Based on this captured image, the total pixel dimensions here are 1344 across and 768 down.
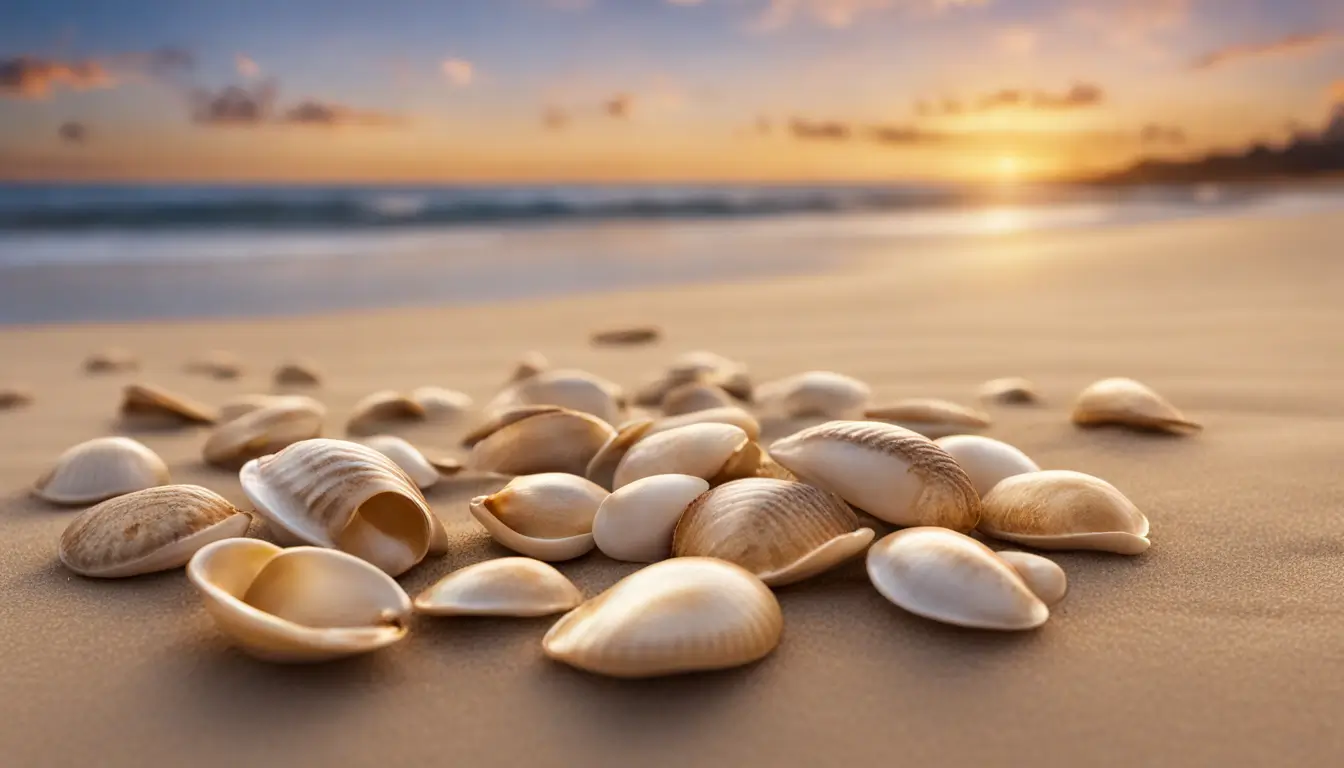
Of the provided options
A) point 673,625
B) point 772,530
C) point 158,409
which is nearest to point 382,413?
point 158,409

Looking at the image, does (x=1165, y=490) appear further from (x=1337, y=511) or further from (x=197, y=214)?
(x=197, y=214)

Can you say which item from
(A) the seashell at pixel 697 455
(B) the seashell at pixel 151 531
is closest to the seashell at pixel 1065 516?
(A) the seashell at pixel 697 455

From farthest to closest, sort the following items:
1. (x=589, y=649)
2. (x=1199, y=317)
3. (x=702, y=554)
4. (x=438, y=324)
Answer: (x=438, y=324) → (x=1199, y=317) → (x=702, y=554) → (x=589, y=649)

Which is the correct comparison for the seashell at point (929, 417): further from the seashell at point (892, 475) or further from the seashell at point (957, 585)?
the seashell at point (957, 585)

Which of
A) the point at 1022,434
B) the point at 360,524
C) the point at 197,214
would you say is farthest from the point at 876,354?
the point at 197,214

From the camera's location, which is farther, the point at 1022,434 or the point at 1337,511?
the point at 1022,434

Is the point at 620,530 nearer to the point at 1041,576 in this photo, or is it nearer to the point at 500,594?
the point at 500,594

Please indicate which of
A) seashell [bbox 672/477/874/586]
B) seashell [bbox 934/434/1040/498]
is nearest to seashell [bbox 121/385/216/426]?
seashell [bbox 672/477/874/586]
